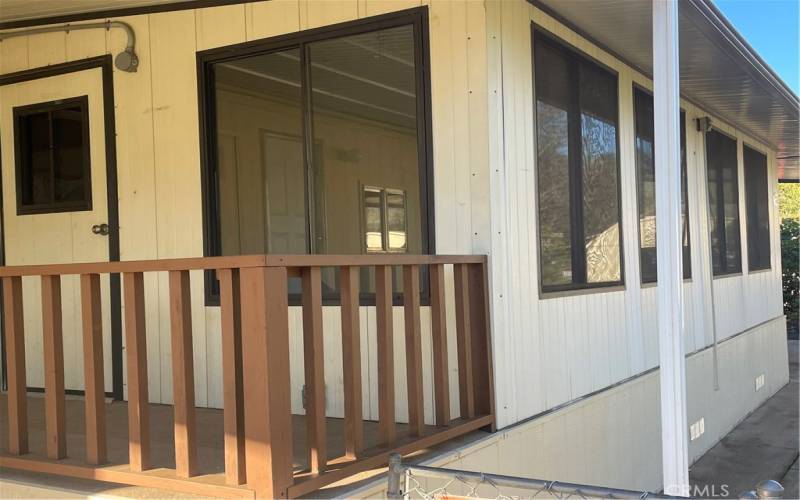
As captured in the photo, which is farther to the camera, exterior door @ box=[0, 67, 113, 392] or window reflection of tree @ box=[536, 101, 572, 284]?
exterior door @ box=[0, 67, 113, 392]

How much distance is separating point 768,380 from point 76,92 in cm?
804

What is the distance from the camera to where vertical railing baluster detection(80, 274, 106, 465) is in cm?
263

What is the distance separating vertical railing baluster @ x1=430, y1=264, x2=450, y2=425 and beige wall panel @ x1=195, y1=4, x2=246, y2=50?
181 centimetres

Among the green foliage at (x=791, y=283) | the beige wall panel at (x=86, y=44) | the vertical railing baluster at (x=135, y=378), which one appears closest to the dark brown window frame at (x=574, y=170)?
the vertical railing baluster at (x=135, y=378)

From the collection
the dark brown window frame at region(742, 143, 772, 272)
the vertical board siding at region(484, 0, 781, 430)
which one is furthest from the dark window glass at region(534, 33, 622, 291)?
the dark brown window frame at region(742, 143, 772, 272)

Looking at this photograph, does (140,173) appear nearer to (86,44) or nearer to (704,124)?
(86,44)

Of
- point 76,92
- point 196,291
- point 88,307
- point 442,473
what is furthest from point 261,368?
point 76,92

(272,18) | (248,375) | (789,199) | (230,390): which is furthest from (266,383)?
(789,199)

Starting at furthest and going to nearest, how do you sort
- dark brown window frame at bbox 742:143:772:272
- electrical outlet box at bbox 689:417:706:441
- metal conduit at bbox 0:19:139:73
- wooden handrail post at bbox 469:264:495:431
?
dark brown window frame at bbox 742:143:772:272, electrical outlet box at bbox 689:417:706:441, metal conduit at bbox 0:19:139:73, wooden handrail post at bbox 469:264:495:431

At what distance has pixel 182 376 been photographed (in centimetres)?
245

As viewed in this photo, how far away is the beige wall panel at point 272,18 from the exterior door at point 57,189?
113cm

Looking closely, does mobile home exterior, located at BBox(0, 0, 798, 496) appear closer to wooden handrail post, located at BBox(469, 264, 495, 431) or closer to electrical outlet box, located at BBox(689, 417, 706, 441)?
wooden handrail post, located at BBox(469, 264, 495, 431)

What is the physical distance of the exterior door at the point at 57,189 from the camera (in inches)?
175

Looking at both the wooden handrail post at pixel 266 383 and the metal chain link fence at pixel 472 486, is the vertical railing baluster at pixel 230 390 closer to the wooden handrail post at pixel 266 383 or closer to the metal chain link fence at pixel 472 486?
the wooden handrail post at pixel 266 383
